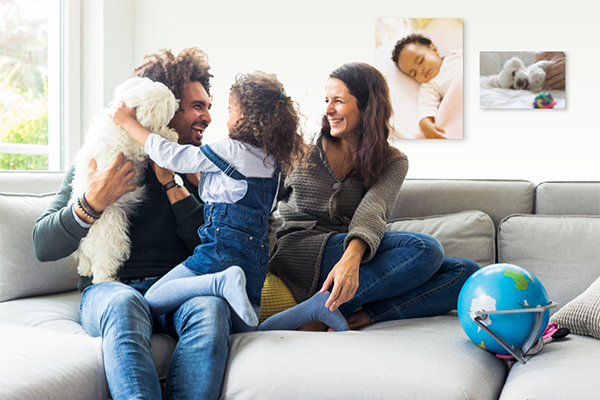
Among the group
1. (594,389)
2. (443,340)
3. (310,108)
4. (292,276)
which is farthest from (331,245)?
(310,108)

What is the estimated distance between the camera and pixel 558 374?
3.80ft

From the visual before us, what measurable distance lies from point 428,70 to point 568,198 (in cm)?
158

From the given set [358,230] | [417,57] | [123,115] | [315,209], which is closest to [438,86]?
[417,57]

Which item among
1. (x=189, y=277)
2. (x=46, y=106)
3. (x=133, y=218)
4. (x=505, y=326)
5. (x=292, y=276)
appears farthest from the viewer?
(x=46, y=106)

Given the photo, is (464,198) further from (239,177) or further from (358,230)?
(239,177)

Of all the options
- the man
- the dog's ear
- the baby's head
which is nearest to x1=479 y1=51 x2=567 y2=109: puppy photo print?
the baby's head

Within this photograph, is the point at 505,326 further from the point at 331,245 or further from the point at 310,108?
the point at 310,108

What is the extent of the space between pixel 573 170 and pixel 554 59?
70cm

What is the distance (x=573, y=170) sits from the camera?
321 cm

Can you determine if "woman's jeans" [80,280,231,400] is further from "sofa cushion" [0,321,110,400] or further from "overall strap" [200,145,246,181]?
"overall strap" [200,145,246,181]

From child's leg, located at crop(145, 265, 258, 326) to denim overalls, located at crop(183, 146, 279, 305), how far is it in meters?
0.07

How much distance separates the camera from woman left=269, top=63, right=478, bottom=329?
1.55 m

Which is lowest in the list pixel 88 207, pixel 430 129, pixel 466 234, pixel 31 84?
pixel 466 234

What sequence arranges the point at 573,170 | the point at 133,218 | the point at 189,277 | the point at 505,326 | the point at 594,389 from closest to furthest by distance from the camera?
the point at 594,389
the point at 505,326
the point at 189,277
the point at 133,218
the point at 573,170
